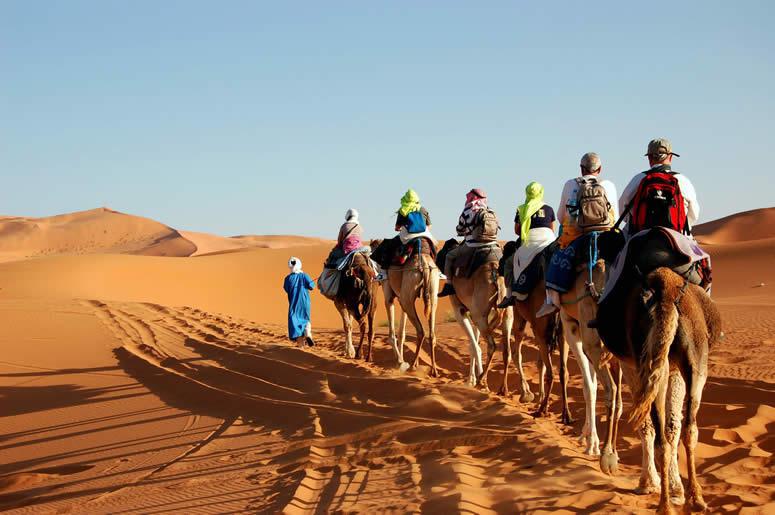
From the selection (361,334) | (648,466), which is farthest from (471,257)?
(648,466)

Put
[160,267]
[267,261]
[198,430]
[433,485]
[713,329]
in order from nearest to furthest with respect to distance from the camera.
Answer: [713,329] < [433,485] < [198,430] < [160,267] < [267,261]

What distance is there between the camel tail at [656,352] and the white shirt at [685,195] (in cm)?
135

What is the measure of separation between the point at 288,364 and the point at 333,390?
3.09 meters

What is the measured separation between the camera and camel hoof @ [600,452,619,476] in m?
7.52

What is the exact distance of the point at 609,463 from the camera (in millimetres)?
7531

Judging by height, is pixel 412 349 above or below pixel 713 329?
below

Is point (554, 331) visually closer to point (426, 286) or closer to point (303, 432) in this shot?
point (303, 432)

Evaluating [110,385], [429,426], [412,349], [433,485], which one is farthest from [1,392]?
[433,485]

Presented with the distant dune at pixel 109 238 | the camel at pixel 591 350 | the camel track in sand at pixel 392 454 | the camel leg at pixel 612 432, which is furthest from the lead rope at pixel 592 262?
the distant dune at pixel 109 238

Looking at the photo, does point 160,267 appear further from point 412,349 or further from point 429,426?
point 429,426

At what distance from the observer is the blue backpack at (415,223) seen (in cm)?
1534

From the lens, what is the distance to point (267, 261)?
58594 mm

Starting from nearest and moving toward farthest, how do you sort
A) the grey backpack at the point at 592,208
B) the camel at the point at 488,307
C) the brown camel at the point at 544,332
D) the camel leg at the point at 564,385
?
the grey backpack at the point at 592,208, the camel leg at the point at 564,385, the brown camel at the point at 544,332, the camel at the point at 488,307

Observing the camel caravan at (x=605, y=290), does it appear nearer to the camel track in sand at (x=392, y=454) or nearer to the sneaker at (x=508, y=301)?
the sneaker at (x=508, y=301)
